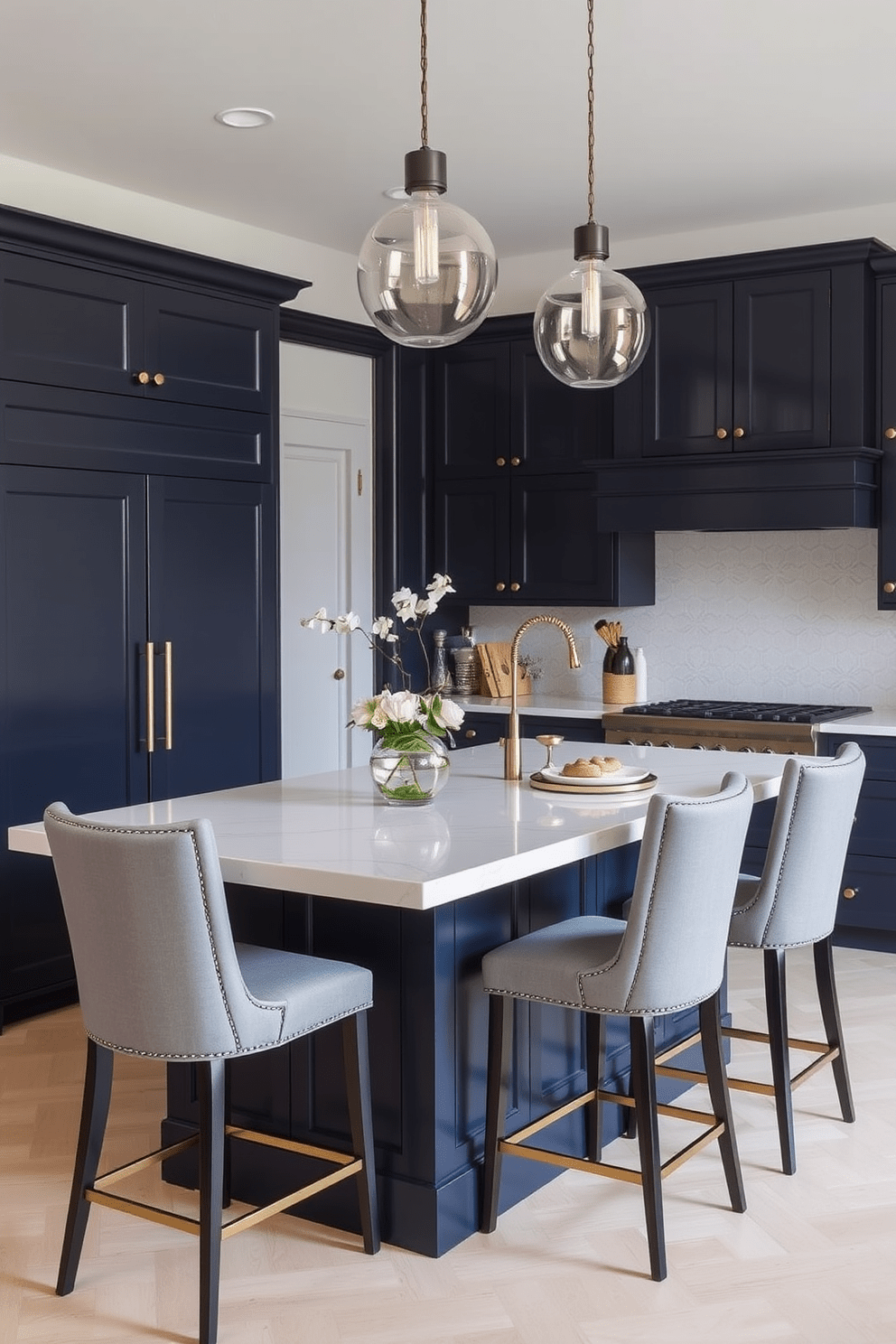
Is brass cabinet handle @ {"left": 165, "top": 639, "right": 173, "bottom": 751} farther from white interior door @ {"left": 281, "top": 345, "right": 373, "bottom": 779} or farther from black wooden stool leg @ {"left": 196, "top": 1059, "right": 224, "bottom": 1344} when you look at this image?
black wooden stool leg @ {"left": 196, "top": 1059, "right": 224, "bottom": 1344}

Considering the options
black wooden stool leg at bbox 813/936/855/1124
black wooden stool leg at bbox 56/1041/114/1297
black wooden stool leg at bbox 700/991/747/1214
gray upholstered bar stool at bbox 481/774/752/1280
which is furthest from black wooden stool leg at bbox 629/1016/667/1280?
black wooden stool leg at bbox 56/1041/114/1297

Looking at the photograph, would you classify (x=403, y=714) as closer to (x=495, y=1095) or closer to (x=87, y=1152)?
(x=495, y=1095)

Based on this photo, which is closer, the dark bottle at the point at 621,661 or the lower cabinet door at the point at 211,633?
the lower cabinet door at the point at 211,633

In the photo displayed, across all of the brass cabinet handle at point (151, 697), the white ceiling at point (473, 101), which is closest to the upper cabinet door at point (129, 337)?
the white ceiling at point (473, 101)

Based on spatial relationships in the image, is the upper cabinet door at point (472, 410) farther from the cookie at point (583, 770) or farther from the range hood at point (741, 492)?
the cookie at point (583, 770)

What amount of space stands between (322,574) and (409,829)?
3283 mm

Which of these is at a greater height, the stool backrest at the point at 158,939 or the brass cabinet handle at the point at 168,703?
the brass cabinet handle at the point at 168,703

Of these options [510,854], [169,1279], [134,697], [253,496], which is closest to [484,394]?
[253,496]

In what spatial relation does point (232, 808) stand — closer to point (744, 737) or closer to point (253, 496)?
point (253, 496)

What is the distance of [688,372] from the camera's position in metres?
5.50

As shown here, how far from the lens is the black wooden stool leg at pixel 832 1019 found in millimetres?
3490

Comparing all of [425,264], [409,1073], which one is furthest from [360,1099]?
[425,264]

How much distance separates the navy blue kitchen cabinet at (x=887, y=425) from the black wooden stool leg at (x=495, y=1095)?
2.96 metres

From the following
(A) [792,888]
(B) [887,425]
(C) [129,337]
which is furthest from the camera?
(B) [887,425]
